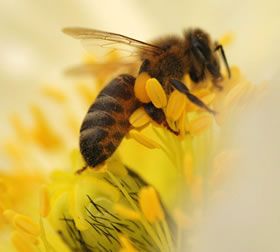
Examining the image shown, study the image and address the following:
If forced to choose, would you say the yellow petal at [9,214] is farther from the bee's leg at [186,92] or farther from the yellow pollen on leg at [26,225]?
the bee's leg at [186,92]

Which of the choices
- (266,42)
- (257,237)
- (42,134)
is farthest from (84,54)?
(257,237)

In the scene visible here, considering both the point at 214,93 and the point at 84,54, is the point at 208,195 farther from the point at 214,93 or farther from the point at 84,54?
the point at 84,54

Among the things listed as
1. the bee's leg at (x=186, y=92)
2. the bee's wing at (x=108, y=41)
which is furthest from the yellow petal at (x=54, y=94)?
the bee's leg at (x=186, y=92)

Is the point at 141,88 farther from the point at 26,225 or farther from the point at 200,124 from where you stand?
the point at 26,225

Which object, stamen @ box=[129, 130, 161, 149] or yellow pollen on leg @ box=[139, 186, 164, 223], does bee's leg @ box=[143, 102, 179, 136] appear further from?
yellow pollen on leg @ box=[139, 186, 164, 223]

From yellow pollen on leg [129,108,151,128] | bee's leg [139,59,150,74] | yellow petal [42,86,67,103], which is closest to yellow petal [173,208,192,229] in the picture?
yellow pollen on leg [129,108,151,128]
